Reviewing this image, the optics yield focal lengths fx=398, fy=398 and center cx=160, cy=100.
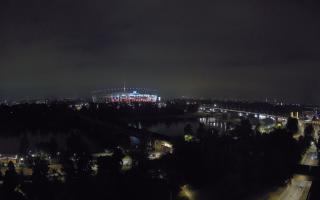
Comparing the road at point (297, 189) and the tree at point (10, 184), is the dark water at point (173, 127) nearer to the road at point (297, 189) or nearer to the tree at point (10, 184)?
the road at point (297, 189)

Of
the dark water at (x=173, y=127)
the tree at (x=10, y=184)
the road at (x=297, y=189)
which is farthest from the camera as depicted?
the dark water at (x=173, y=127)

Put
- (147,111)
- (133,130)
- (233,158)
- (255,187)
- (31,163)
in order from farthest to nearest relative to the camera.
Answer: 1. (147,111)
2. (133,130)
3. (31,163)
4. (233,158)
5. (255,187)

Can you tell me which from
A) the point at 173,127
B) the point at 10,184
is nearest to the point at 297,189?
the point at 10,184

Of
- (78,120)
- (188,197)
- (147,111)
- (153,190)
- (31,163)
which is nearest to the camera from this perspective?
(153,190)

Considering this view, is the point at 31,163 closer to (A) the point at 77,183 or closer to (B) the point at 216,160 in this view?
(A) the point at 77,183

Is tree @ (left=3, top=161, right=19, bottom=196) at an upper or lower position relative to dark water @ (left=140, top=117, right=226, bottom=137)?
upper

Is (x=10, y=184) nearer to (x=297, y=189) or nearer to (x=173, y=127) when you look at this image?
(x=297, y=189)

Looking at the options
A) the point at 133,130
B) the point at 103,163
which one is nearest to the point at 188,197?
the point at 103,163

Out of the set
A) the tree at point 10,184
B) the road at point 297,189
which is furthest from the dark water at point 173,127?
the tree at point 10,184

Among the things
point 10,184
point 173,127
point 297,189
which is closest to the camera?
point 10,184

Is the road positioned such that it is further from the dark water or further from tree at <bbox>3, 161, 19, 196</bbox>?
the dark water

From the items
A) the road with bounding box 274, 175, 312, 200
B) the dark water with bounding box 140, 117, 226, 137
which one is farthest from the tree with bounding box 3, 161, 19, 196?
the dark water with bounding box 140, 117, 226, 137
